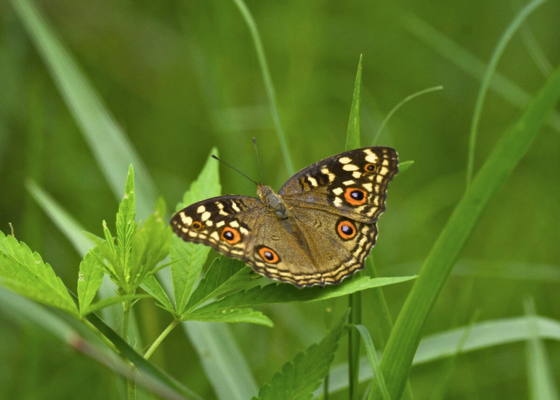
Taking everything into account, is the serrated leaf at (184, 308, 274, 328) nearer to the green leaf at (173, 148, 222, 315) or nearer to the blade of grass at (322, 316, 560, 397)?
the green leaf at (173, 148, 222, 315)

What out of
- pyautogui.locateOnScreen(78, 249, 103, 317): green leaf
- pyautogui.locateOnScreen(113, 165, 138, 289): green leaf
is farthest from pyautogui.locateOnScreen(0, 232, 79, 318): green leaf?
pyautogui.locateOnScreen(113, 165, 138, 289): green leaf

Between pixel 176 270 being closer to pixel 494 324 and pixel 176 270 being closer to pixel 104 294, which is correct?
pixel 104 294

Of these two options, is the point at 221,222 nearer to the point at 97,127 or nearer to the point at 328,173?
the point at 328,173

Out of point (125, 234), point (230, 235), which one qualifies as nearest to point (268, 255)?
point (230, 235)

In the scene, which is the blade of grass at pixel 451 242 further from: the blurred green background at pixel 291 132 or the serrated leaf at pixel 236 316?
the blurred green background at pixel 291 132

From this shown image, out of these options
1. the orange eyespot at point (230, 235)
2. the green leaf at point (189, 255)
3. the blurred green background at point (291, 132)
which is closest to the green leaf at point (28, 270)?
the green leaf at point (189, 255)

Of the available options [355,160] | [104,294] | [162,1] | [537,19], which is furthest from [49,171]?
[537,19]
